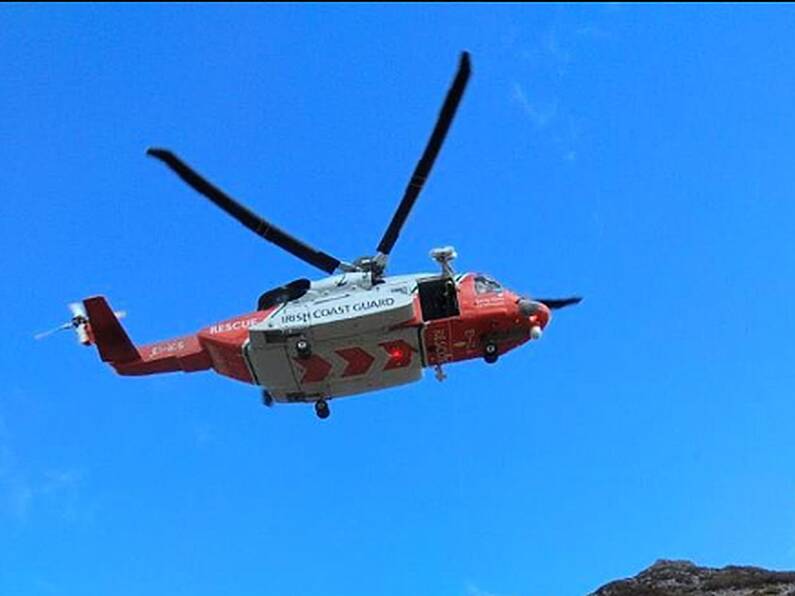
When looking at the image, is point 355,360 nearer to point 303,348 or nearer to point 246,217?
point 303,348

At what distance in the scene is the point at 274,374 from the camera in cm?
2905

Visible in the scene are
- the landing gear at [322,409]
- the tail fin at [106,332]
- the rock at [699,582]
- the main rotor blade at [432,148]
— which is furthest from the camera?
the rock at [699,582]

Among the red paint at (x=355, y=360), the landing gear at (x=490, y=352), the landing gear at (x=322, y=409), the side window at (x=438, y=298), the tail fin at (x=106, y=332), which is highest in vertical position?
the tail fin at (x=106, y=332)

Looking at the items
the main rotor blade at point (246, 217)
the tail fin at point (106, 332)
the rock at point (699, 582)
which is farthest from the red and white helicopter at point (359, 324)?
the rock at point (699, 582)

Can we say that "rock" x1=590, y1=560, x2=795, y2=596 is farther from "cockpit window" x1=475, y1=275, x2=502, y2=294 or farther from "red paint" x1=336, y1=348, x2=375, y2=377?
"red paint" x1=336, y1=348, x2=375, y2=377

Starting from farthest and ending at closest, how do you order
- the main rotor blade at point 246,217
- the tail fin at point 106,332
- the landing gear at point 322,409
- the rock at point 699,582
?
the rock at point 699,582 < the tail fin at point 106,332 < the landing gear at point 322,409 < the main rotor blade at point 246,217

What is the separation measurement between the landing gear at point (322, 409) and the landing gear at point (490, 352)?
4.79m

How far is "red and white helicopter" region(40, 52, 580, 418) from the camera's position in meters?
28.3

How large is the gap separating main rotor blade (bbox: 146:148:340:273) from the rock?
965 inches

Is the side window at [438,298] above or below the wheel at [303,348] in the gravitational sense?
above

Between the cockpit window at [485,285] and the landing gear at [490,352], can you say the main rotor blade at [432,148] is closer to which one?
the cockpit window at [485,285]

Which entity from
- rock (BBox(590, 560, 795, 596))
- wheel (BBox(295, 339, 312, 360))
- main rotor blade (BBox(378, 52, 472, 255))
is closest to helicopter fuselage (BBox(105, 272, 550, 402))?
wheel (BBox(295, 339, 312, 360))

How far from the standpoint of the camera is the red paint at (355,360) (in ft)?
94.0

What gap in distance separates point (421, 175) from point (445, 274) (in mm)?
3394
